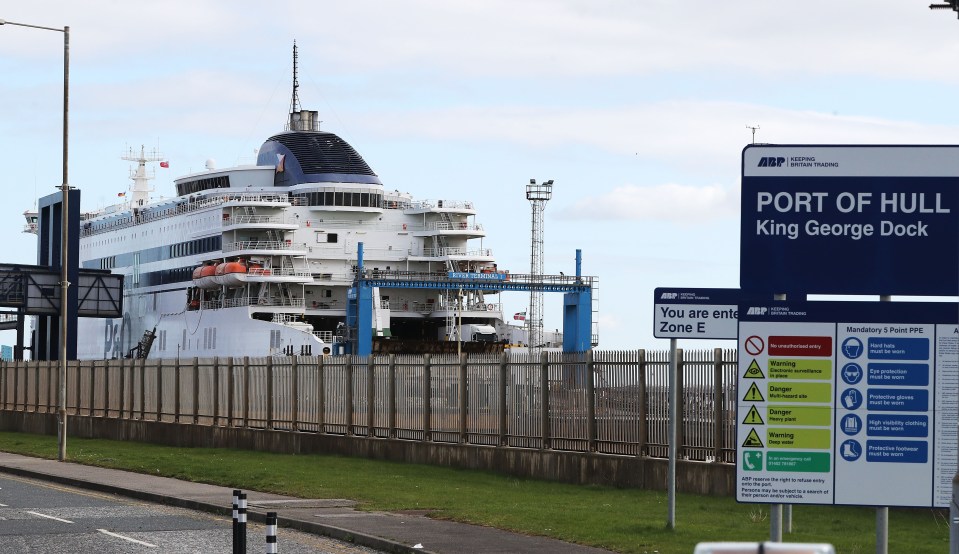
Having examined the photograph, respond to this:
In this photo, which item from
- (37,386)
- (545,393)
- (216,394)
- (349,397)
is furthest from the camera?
(37,386)

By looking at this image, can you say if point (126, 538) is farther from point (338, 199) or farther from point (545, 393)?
point (338, 199)

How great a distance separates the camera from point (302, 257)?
78625 mm

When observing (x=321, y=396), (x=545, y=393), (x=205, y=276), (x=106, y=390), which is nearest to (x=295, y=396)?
(x=321, y=396)

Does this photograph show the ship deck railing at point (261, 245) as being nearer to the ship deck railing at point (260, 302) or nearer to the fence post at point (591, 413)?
the ship deck railing at point (260, 302)

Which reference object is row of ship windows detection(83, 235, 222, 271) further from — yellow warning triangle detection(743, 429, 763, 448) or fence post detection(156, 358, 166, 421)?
yellow warning triangle detection(743, 429, 763, 448)

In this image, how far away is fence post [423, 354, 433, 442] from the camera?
2759 cm

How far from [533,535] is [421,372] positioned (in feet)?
42.2

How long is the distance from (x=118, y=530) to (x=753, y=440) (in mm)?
8756

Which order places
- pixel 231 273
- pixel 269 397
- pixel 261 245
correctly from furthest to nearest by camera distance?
pixel 261 245
pixel 231 273
pixel 269 397

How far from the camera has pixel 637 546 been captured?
14.2 m

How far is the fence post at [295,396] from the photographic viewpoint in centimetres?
3266

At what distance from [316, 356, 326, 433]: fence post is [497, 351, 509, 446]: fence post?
6.99 m

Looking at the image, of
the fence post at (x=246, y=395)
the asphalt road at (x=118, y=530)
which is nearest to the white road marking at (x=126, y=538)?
the asphalt road at (x=118, y=530)

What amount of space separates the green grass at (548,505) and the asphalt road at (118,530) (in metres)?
2.10
